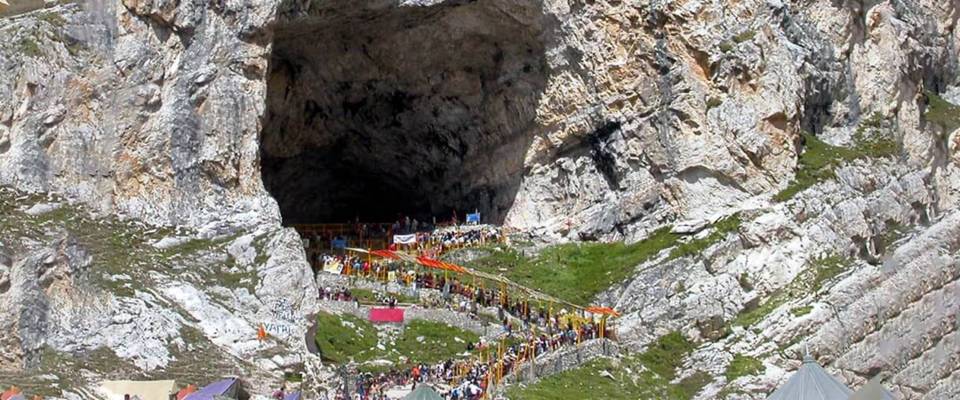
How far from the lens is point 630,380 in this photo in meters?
56.5

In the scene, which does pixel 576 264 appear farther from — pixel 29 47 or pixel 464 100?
pixel 29 47

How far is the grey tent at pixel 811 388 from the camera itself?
45.4m

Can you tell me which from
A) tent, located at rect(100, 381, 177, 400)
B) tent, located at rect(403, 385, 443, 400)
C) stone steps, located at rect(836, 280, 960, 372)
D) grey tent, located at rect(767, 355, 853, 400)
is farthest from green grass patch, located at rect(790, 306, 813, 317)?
tent, located at rect(100, 381, 177, 400)

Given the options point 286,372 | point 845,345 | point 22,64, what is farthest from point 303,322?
point 845,345

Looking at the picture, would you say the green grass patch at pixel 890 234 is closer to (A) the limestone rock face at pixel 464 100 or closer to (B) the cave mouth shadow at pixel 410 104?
(A) the limestone rock face at pixel 464 100

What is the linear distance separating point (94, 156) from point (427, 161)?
18.4m

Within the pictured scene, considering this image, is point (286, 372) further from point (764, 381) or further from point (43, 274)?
point (764, 381)

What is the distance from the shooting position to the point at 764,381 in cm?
5597

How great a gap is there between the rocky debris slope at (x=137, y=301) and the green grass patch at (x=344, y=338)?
1.73 meters

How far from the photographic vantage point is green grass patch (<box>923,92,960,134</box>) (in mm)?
68062

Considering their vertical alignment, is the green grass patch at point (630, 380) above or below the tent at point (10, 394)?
above

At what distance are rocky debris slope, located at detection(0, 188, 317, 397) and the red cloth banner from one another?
11.4 ft

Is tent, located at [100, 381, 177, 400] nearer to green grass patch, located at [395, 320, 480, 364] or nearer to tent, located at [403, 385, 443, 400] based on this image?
tent, located at [403, 385, 443, 400]

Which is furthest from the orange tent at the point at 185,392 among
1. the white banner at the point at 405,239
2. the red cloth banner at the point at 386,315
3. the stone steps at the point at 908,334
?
the stone steps at the point at 908,334
